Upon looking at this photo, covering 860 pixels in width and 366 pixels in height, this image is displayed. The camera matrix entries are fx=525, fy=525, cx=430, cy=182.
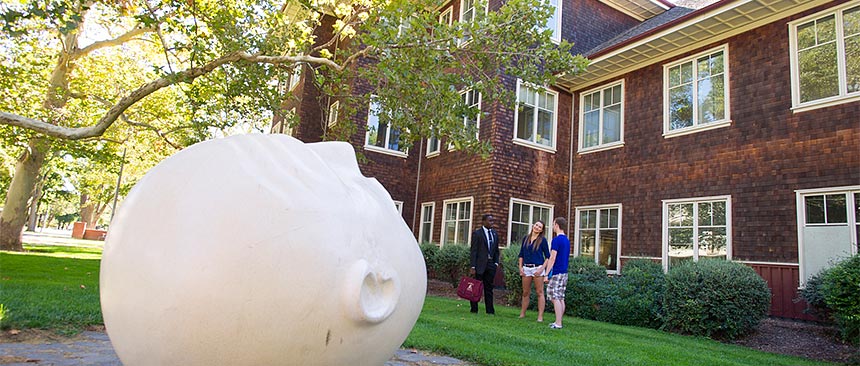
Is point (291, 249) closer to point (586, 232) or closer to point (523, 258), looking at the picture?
point (523, 258)

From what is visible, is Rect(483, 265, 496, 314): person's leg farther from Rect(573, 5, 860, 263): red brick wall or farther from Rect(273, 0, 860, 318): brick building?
Rect(573, 5, 860, 263): red brick wall

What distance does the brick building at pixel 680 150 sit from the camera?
9.94m

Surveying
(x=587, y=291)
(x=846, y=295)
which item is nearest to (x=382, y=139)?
(x=587, y=291)

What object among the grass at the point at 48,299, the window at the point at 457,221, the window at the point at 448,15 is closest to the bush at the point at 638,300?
the window at the point at 457,221

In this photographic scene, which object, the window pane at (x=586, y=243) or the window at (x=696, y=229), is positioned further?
the window pane at (x=586, y=243)

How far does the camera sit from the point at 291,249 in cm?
261

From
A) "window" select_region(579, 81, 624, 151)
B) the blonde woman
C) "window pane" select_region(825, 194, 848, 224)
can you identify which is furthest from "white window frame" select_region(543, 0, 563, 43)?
the blonde woman

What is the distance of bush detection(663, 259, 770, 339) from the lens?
8320mm

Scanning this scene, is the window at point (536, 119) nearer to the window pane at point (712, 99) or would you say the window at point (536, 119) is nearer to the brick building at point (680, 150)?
the brick building at point (680, 150)

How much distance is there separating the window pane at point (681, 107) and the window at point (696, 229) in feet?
6.36

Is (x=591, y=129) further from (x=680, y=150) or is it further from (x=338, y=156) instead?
(x=338, y=156)

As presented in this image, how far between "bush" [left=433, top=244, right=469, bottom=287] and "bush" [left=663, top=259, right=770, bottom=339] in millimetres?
5763

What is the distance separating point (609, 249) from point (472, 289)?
6208mm

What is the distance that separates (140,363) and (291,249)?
1087mm
